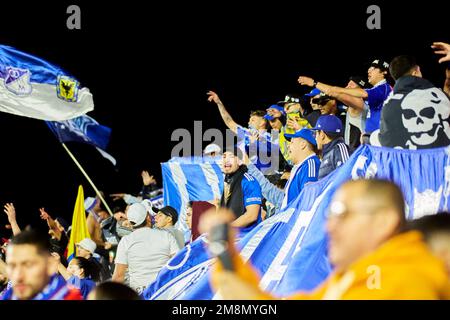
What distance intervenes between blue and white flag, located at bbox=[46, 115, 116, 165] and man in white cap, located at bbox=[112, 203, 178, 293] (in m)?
4.19

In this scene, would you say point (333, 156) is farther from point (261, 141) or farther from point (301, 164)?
point (261, 141)

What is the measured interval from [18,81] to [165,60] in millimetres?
3185

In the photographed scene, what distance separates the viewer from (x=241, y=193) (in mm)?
7957

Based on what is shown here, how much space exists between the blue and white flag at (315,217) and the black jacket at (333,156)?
68 cm

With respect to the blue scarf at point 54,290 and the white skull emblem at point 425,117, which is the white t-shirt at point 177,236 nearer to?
the white skull emblem at point 425,117

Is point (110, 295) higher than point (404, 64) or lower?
lower

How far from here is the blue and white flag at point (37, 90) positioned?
Answer: 37.8 ft

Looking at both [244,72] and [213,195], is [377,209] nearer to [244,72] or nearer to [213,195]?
[213,195]

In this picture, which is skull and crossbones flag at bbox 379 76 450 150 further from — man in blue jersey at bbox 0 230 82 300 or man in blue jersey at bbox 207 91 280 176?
man in blue jersey at bbox 207 91 280 176

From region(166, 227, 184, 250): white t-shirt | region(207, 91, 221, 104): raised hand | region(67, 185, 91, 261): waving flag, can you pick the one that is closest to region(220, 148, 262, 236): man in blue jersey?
region(166, 227, 184, 250): white t-shirt

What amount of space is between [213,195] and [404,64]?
4.87 m

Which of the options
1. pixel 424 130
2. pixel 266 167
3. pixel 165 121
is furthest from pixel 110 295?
pixel 165 121

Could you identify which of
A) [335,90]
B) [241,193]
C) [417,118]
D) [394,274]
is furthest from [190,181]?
[394,274]

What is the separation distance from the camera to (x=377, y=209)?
9.47ft
